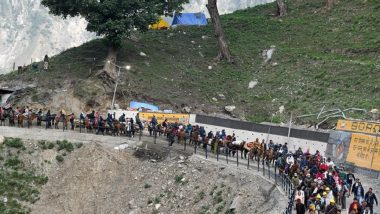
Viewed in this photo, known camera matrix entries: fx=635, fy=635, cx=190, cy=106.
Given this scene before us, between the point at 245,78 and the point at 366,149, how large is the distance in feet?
91.9

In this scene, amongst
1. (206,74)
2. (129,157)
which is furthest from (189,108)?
(129,157)

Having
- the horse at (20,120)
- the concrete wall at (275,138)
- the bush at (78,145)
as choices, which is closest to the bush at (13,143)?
the horse at (20,120)

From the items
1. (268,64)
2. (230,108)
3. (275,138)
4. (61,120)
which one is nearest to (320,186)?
(275,138)

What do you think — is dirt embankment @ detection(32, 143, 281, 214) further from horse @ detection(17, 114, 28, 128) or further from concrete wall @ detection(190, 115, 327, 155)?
concrete wall @ detection(190, 115, 327, 155)

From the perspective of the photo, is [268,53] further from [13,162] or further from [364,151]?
[13,162]

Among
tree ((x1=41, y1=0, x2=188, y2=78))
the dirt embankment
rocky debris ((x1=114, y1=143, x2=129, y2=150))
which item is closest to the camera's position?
the dirt embankment

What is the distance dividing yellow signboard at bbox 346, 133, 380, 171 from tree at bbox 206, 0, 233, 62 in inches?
1164

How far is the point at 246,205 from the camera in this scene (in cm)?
3397

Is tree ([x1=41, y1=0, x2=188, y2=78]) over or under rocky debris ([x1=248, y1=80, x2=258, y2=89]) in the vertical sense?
over

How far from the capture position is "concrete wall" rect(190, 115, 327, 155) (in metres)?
44.4

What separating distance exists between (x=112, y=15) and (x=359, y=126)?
27905 mm

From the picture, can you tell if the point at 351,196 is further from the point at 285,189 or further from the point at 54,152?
the point at 54,152

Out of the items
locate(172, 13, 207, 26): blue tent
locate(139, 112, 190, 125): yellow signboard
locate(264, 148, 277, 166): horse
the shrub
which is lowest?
the shrub

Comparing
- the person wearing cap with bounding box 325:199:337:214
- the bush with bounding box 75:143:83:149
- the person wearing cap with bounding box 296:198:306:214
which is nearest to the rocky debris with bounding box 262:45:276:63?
the bush with bounding box 75:143:83:149
